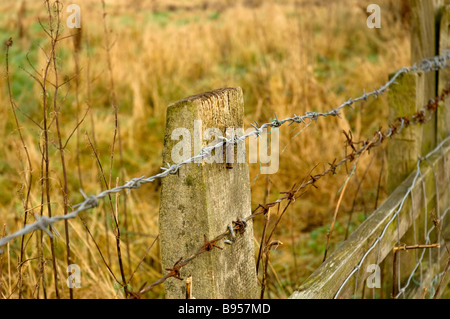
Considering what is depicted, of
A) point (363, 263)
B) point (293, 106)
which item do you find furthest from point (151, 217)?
point (363, 263)

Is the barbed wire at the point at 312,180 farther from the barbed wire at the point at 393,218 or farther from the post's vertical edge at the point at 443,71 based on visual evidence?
the barbed wire at the point at 393,218

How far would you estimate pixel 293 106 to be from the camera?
4.34 m

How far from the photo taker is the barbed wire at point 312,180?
1019 millimetres

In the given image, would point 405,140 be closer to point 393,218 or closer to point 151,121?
point 393,218

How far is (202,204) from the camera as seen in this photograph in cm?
101

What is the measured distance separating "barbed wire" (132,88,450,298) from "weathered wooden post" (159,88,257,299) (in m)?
0.01

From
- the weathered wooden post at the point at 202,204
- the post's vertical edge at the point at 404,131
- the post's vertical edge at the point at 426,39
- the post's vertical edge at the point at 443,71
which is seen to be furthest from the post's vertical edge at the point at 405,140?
the weathered wooden post at the point at 202,204

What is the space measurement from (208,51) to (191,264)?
669 centimetres

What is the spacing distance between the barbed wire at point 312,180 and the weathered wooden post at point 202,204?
0.01m

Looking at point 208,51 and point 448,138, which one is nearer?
point 448,138

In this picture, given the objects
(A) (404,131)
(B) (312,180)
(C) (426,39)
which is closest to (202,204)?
(B) (312,180)

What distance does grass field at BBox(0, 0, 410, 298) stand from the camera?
2275 millimetres

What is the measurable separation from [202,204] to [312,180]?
22.1 inches
